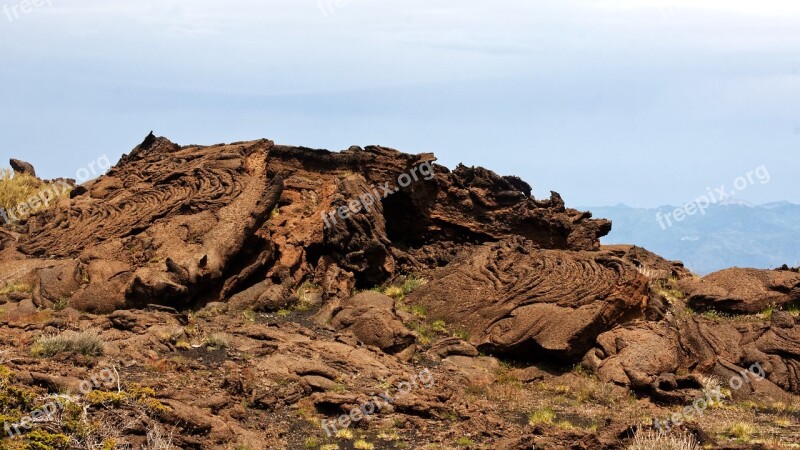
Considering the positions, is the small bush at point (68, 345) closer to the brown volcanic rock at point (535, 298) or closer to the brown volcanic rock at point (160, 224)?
the brown volcanic rock at point (160, 224)

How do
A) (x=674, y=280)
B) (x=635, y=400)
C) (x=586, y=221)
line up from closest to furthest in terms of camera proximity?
1. (x=635, y=400)
2. (x=674, y=280)
3. (x=586, y=221)

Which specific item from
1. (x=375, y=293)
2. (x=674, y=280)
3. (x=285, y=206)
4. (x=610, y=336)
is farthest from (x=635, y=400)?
(x=285, y=206)

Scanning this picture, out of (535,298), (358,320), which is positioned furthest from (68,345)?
(535,298)

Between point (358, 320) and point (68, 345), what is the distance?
26.9ft

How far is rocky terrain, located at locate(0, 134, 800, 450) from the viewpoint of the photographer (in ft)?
53.4

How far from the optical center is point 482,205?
33188 millimetres

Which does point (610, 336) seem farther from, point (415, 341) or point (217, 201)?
point (217, 201)

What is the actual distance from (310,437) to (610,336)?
11004mm

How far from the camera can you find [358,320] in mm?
23828

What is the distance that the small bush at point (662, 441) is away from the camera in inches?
531

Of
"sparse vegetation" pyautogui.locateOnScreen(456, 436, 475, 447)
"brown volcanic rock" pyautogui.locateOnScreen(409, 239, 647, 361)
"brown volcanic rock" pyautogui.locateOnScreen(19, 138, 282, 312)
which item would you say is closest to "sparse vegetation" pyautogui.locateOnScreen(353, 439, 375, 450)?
"sparse vegetation" pyautogui.locateOnScreen(456, 436, 475, 447)

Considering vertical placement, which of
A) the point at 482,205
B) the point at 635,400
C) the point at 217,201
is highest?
the point at 482,205

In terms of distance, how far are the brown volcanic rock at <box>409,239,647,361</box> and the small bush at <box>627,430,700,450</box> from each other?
27.4 ft

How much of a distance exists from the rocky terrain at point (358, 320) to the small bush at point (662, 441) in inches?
2.4
